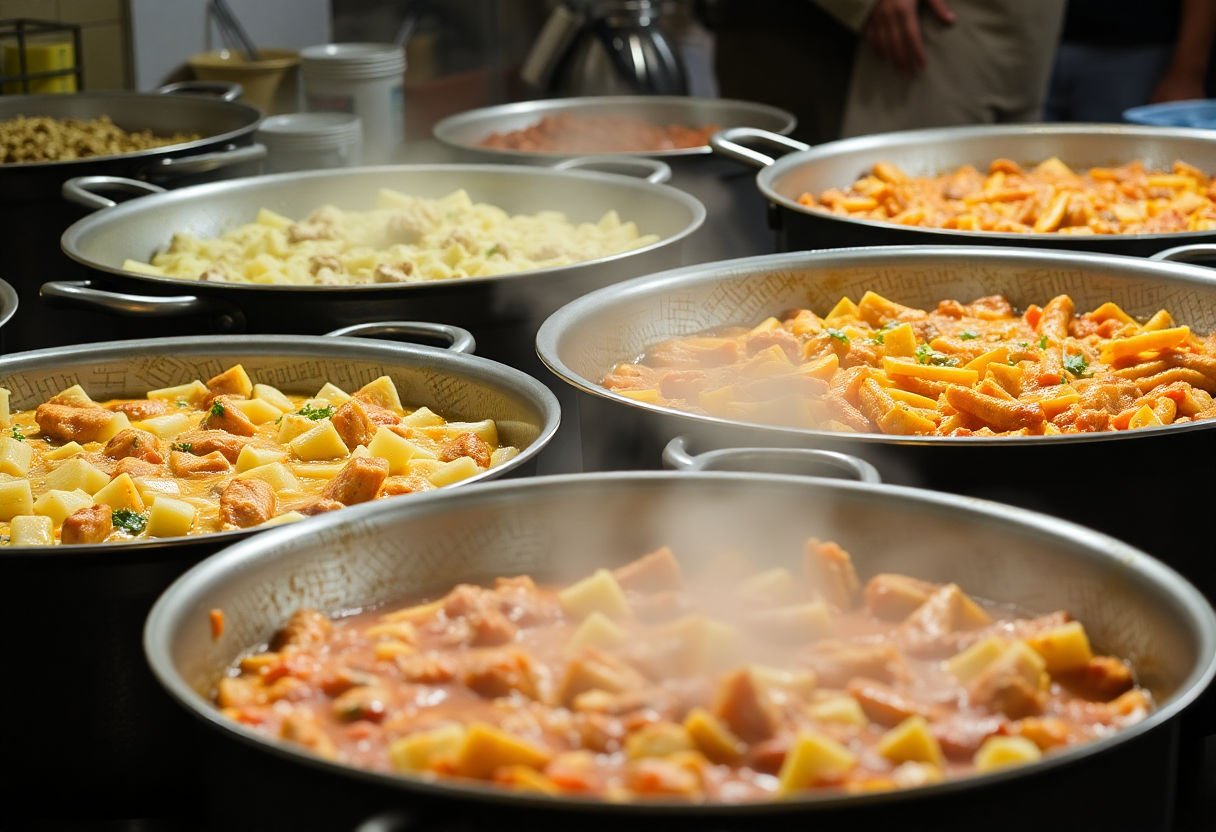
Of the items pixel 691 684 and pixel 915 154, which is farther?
pixel 915 154

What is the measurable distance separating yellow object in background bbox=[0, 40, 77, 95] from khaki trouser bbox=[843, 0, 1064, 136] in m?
2.85

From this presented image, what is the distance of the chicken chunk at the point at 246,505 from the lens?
2.06 metres

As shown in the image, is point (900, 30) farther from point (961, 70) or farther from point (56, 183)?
point (56, 183)

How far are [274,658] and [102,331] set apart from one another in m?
2.08

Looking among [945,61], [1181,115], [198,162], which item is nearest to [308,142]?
[198,162]

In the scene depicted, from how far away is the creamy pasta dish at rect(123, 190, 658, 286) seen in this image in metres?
3.30

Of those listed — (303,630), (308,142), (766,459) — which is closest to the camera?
(303,630)

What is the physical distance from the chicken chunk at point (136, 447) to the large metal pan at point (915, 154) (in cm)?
152

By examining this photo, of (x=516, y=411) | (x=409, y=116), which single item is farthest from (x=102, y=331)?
(x=409, y=116)

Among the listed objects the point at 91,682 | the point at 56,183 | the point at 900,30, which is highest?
the point at 900,30

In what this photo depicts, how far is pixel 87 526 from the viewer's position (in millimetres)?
2006

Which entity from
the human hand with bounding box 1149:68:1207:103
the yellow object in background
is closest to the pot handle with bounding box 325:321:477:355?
the yellow object in background

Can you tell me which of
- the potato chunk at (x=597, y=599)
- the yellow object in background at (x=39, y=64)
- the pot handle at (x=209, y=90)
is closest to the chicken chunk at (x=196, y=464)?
the potato chunk at (x=597, y=599)

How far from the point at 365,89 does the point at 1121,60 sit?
3.57 meters
